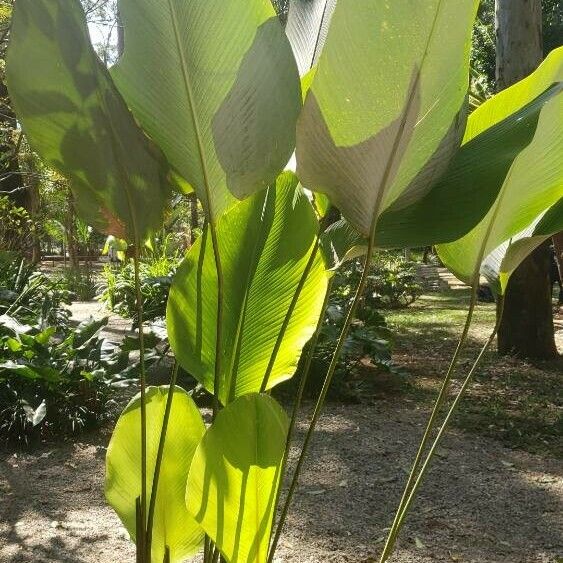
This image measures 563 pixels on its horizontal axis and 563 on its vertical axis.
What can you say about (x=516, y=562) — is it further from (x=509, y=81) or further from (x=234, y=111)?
(x=509, y=81)

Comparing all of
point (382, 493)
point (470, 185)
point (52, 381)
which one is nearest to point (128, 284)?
point (52, 381)

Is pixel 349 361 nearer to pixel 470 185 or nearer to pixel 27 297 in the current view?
pixel 27 297

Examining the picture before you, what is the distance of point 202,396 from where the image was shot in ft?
15.2

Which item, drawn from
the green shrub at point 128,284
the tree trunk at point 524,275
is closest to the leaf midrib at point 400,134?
the tree trunk at point 524,275

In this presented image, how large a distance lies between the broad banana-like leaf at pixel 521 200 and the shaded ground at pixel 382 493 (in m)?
1.78

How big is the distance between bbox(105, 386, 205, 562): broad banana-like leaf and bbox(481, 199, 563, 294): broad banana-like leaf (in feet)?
1.77

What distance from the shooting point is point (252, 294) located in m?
1.07

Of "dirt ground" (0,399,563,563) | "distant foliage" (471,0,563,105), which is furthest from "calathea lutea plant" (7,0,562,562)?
"distant foliage" (471,0,563,105)

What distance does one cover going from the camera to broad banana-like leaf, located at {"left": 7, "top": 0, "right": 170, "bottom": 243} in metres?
0.79

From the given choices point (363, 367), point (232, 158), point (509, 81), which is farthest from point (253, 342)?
point (509, 81)

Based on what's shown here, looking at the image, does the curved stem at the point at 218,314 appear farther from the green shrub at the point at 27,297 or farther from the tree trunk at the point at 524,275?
the tree trunk at the point at 524,275

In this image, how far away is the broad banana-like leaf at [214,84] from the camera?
0.80 meters

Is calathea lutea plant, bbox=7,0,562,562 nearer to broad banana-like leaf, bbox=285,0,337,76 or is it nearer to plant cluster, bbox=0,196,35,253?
broad banana-like leaf, bbox=285,0,337,76

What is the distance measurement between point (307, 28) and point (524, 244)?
47cm
